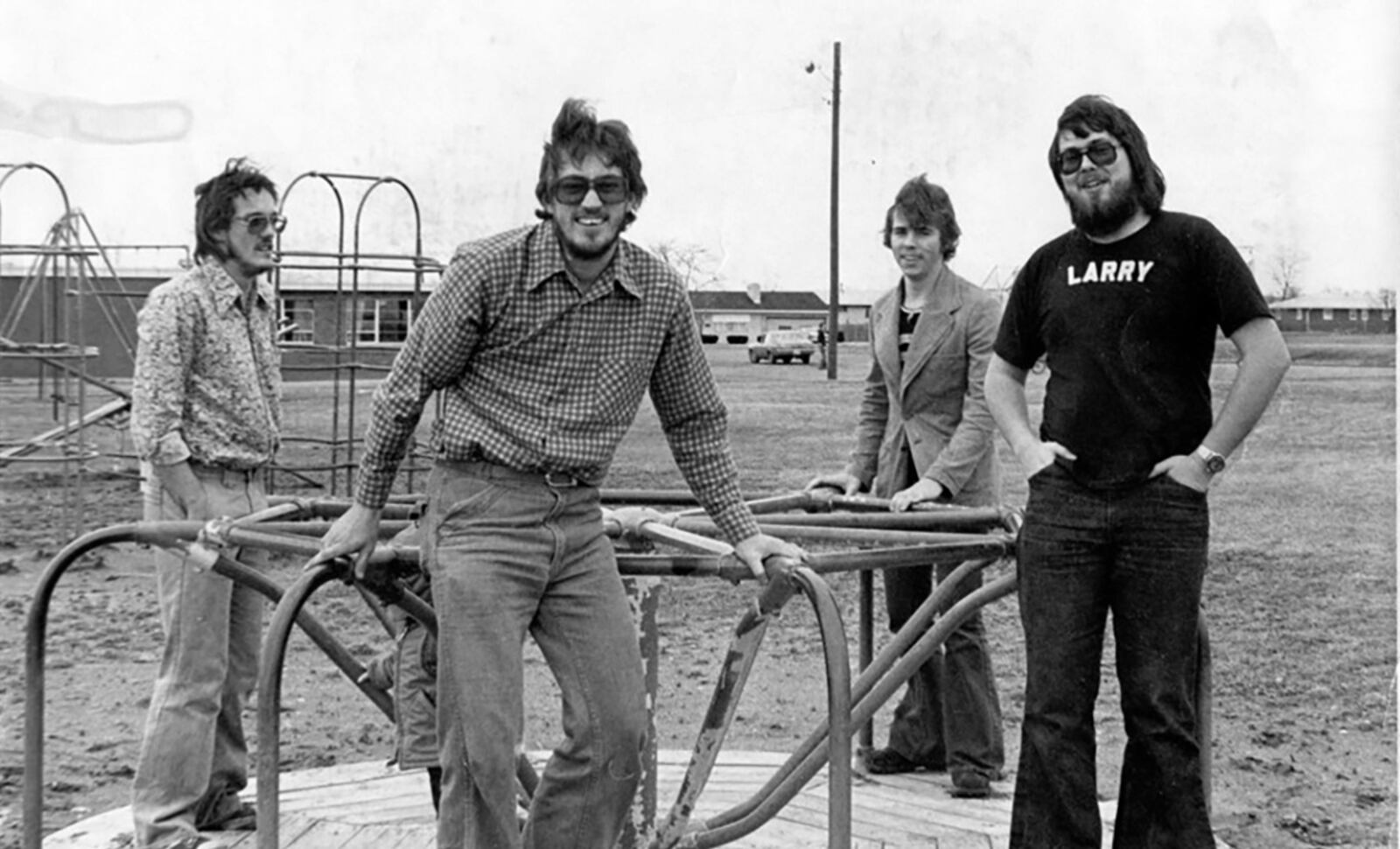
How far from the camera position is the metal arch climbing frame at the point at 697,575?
2916 mm

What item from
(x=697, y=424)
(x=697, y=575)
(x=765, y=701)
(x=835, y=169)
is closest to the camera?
(x=697, y=575)

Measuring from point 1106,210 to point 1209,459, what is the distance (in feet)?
1.78

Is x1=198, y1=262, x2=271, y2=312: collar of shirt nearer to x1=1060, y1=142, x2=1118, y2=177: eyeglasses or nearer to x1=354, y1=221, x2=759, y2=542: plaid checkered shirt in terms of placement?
x1=354, y1=221, x2=759, y2=542: plaid checkered shirt

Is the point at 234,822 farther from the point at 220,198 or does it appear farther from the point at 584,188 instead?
the point at 584,188

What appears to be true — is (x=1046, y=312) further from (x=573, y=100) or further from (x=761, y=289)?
(x=761, y=289)

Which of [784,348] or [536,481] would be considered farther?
[784,348]

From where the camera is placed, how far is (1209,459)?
3342 mm

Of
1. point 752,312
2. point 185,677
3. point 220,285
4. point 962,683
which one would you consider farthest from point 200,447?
point 752,312

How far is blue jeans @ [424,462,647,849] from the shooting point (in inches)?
120

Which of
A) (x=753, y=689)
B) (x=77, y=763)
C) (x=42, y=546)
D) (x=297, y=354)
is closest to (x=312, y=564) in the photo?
(x=77, y=763)

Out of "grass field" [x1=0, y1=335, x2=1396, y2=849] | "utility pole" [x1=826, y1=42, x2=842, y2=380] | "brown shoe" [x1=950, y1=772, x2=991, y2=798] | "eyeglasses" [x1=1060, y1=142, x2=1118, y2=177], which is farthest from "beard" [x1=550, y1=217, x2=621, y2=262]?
"utility pole" [x1=826, y1=42, x2=842, y2=380]

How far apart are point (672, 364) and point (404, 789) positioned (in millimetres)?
1917

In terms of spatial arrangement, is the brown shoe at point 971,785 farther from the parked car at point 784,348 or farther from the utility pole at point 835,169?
the parked car at point 784,348

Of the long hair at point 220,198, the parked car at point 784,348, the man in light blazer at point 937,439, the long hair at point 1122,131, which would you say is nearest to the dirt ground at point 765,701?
the man in light blazer at point 937,439
